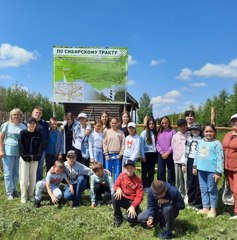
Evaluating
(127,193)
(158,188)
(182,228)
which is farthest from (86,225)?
(182,228)

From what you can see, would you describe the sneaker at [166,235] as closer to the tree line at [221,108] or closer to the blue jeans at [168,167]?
the blue jeans at [168,167]

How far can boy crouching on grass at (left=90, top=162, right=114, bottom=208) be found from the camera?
5544 millimetres

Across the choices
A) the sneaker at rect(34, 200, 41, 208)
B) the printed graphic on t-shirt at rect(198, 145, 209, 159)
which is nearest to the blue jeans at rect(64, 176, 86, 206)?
the sneaker at rect(34, 200, 41, 208)

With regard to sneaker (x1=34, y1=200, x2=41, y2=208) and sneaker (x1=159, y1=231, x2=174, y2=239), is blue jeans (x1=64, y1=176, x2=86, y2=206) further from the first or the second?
sneaker (x1=159, y1=231, x2=174, y2=239)

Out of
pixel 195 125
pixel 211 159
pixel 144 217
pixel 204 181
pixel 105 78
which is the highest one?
pixel 105 78

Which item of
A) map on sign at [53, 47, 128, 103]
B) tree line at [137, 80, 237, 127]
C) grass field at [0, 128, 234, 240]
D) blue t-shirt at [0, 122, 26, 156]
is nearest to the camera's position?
grass field at [0, 128, 234, 240]

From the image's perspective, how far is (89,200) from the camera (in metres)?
5.96

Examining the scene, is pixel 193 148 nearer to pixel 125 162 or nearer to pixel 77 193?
pixel 125 162

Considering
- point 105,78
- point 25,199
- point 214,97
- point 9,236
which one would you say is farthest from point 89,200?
point 214,97

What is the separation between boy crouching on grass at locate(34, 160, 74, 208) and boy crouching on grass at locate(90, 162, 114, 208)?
1.35ft

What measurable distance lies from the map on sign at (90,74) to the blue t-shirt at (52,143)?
11.9 ft

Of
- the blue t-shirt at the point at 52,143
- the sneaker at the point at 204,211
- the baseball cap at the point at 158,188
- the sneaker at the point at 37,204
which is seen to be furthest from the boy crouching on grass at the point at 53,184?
the sneaker at the point at 204,211

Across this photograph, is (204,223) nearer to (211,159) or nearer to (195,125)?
(211,159)

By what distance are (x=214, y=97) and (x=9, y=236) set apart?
29.4m
